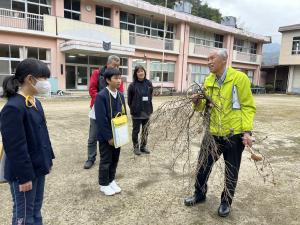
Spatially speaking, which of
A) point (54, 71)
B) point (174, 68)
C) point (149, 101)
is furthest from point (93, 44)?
point (149, 101)

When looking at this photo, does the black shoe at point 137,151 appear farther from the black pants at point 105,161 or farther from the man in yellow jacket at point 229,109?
the man in yellow jacket at point 229,109

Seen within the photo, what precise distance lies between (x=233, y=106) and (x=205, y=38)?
24610 mm

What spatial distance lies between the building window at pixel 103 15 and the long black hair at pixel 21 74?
17.7 meters

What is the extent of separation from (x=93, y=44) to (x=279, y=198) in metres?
14.6

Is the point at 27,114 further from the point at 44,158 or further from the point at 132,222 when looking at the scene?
the point at 132,222

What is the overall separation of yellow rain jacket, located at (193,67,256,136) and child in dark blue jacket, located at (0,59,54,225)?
1439 mm

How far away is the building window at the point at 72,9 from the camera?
54.6 feet

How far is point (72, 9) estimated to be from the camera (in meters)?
16.9

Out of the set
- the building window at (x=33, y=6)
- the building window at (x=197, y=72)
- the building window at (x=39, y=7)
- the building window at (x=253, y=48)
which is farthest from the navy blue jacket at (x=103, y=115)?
the building window at (x=253, y=48)

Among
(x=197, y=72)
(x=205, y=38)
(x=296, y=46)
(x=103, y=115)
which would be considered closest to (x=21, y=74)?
(x=103, y=115)

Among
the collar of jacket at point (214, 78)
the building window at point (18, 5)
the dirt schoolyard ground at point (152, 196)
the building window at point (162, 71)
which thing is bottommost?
the dirt schoolyard ground at point (152, 196)

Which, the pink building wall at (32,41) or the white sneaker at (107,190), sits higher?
the pink building wall at (32,41)

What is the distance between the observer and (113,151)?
3.17m

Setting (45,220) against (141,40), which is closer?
(45,220)
